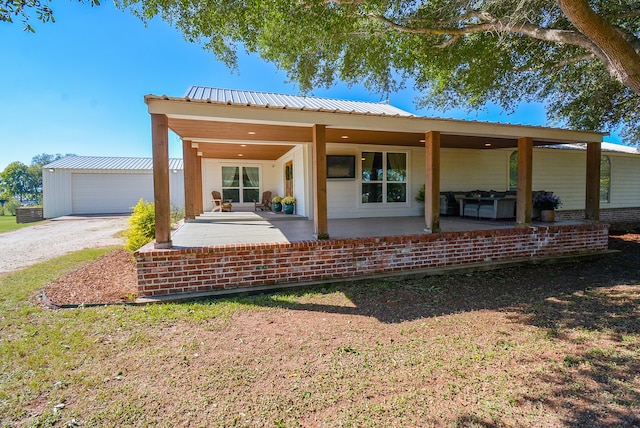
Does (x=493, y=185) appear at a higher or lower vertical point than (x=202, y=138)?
lower

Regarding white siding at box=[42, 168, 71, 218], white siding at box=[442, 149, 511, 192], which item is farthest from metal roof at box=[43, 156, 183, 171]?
white siding at box=[442, 149, 511, 192]

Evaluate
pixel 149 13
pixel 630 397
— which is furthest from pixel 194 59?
pixel 630 397

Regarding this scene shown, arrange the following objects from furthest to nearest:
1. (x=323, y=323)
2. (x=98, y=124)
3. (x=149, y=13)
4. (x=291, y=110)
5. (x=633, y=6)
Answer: (x=98, y=124)
(x=633, y=6)
(x=149, y=13)
(x=291, y=110)
(x=323, y=323)

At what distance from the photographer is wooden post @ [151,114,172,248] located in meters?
4.66

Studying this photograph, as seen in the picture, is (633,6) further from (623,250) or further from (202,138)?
(202,138)

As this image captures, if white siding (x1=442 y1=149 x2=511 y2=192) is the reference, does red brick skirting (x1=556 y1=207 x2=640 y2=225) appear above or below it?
below

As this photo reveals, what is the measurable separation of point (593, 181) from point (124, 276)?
11238 millimetres

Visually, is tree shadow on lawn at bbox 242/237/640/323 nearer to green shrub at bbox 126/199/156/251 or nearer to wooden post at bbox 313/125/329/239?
wooden post at bbox 313/125/329/239

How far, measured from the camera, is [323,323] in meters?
3.84

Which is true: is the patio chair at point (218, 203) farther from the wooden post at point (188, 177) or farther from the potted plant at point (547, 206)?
the potted plant at point (547, 206)

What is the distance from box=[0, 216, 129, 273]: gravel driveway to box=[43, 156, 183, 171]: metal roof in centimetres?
732

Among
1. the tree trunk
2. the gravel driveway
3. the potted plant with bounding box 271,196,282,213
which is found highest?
the tree trunk

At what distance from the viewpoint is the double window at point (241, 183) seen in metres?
13.7

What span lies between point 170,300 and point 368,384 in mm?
3299
